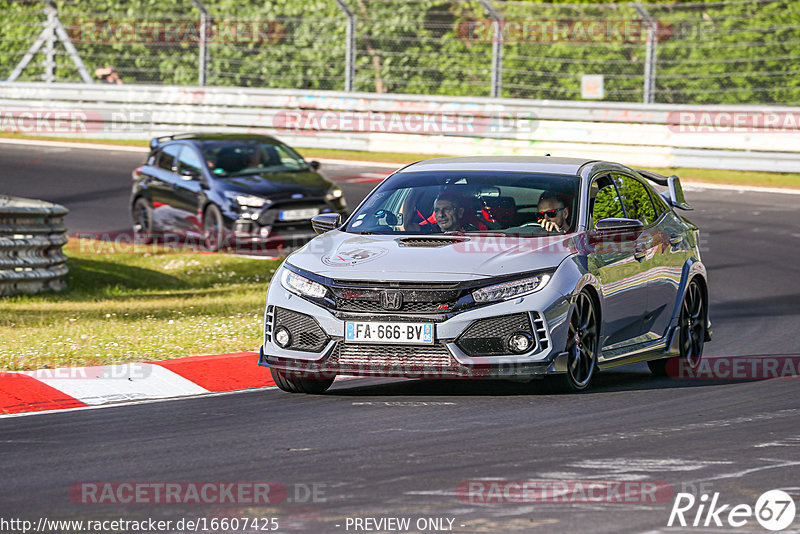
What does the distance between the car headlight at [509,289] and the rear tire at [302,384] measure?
4.17ft

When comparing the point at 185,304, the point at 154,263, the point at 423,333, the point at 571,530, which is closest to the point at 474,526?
the point at 571,530

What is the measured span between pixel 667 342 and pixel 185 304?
6.11 metres

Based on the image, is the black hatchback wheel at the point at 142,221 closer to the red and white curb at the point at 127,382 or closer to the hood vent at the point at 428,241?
the red and white curb at the point at 127,382

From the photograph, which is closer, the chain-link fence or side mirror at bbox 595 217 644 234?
side mirror at bbox 595 217 644 234

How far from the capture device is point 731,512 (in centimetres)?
601

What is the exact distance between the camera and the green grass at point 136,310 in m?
11.1

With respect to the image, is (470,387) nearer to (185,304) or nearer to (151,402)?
(151,402)

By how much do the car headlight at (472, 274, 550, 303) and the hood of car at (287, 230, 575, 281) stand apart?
0.23 ft

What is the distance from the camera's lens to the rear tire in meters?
9.50

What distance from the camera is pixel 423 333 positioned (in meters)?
8.76

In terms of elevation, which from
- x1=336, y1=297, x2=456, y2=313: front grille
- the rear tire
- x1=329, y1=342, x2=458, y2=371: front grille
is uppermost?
x1=336, y1=297, x2=456, y2=313: front grille

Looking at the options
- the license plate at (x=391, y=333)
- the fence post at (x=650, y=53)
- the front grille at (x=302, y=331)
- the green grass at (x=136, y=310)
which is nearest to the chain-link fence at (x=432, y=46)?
the fence post at (x=650, y=53)

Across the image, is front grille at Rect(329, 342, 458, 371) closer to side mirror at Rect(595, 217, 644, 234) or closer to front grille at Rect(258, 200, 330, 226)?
side mirror at Rect(595, 217, 644, 234)

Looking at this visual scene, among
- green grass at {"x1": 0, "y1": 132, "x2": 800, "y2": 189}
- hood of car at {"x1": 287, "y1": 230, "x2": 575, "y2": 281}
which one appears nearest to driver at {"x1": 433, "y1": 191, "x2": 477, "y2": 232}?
hood of car at {"x1": 287, "y1": 230, "x2": 575, "y2": 281}
